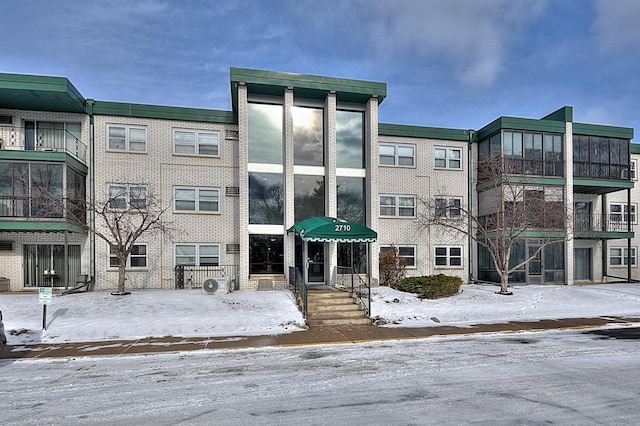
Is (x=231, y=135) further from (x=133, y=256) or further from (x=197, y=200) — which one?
(x=133, y=256)

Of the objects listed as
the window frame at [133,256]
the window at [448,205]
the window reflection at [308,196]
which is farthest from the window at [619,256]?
the window frame at [133,256]

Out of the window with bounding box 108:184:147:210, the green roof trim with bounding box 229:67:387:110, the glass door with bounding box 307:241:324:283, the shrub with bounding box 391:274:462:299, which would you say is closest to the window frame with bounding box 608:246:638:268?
the shrub with bounding box 391:274:462:299

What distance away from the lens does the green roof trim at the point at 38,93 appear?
1588 centimetres

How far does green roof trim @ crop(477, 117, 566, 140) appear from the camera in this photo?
69.0 feet

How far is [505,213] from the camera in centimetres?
1905

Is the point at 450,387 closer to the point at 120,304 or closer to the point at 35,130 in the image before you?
the point at 120,304

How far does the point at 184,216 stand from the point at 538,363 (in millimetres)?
15900

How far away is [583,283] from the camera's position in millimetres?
23281

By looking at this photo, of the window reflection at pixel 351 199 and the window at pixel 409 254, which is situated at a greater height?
the window reflection at pixel 351 199

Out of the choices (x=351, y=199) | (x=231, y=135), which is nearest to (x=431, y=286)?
(x=351, y=199)

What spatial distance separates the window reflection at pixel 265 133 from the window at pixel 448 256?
33.8ft

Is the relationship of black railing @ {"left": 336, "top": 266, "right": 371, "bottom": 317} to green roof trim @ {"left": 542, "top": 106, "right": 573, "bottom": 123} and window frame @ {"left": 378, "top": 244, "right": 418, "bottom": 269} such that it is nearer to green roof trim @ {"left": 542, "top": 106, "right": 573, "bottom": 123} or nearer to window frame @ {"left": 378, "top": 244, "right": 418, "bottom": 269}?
window frame @ {"left": 378, "top": 244, "right": 418, "bottom": 269}

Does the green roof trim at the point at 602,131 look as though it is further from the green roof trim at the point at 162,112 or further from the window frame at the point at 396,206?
the green roof trim at the point at 162,112

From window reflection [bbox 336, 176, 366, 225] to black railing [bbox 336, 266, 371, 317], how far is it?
106 inches
